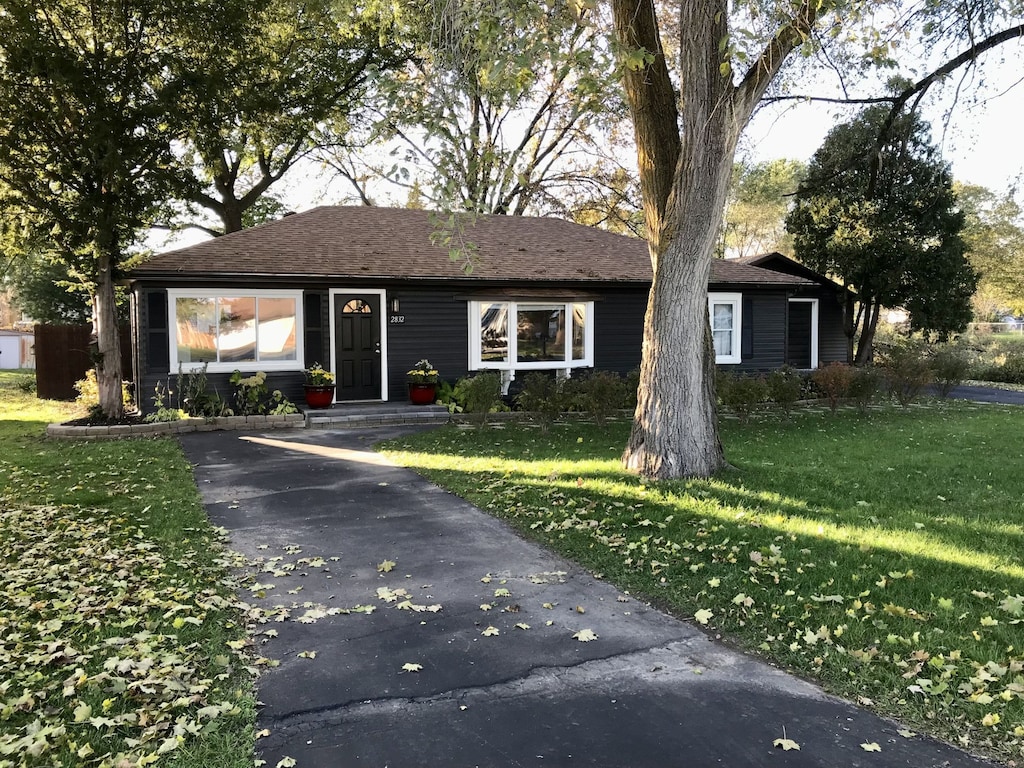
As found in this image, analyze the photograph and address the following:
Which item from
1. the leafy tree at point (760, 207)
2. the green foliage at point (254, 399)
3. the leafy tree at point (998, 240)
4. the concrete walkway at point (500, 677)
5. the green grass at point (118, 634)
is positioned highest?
the leafy tree at point (760, 207)

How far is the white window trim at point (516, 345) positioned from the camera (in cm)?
1554

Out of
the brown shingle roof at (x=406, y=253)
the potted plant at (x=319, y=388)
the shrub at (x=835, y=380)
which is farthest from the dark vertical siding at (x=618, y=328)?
the potted plant at (x=319, y=388)

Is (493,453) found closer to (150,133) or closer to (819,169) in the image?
(150,133)

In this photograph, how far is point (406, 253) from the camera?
15828mm

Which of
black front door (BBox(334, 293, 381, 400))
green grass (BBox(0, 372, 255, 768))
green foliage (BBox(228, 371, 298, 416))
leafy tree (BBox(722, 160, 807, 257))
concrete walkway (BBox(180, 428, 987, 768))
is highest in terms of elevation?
leafy tree (BBox(722, 160, 807, 257))

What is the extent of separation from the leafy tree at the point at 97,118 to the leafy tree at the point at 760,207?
26.1 metres

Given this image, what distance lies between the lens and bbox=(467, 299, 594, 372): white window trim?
15.5m

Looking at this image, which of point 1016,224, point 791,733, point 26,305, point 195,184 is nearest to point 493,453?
point 791,733

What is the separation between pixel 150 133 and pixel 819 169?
1993 centimetres

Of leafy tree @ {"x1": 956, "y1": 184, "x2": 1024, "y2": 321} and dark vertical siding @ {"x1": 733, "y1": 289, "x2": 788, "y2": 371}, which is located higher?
leafy tree @ {"x1": 956, "y1": 184, "x2": 1024, "y2": 321}

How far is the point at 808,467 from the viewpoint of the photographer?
28.2ft

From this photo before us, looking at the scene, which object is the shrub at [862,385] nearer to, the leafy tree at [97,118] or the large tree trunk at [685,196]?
the large tree trunk at [685,196]

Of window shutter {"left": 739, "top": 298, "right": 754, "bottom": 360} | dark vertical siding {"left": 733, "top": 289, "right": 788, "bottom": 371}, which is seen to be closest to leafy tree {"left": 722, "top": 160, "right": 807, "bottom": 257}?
dark vertical siding {"left": 733, "top": 289, "right": 788, "bottom": 371}

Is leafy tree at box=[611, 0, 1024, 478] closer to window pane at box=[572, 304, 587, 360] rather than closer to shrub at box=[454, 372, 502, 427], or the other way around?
shrub at box=[454, 372, 502, 427]
